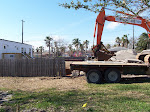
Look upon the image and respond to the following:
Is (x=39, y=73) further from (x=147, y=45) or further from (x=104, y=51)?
(x=147, y=45)

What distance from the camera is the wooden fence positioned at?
42.3 feet

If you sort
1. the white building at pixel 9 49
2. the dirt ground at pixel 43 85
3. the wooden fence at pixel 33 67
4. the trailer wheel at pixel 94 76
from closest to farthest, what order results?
the dirt ground at pixel 43 85
the trailer wheel at pixel 94 76
the wooden fence at pixel 33 67
the white building at pixel 9 49

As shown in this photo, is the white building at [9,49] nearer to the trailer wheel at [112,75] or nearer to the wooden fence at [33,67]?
the wooden fence at [33,67]

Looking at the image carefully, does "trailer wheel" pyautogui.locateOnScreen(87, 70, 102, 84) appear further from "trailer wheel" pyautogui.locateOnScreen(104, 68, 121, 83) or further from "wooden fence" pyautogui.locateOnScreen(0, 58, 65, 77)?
"wooden fence" pyautogui.locateOnScreen(0, 58, 65, 77)

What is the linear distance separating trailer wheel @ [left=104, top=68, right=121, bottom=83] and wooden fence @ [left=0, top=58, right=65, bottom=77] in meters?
4.40

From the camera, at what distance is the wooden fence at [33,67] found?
12898 mm

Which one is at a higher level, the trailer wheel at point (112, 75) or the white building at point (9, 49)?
the white building at point (9, 49)

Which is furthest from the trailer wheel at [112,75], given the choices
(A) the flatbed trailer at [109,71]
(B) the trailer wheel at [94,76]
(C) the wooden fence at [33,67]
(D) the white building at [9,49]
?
(D) the white building at [9,49]

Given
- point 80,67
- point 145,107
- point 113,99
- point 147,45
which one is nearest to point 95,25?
point 80,67

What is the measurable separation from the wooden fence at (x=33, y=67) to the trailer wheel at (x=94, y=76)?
382 centimetres

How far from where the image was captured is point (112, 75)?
9.47m

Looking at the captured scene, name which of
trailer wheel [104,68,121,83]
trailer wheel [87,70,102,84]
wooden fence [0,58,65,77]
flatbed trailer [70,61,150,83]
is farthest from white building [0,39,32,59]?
trailer wheel [104,68,121,83]

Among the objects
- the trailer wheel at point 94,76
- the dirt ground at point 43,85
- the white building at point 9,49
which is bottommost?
the dirt ground at point 43,85

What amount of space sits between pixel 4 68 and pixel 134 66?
10293 mm
